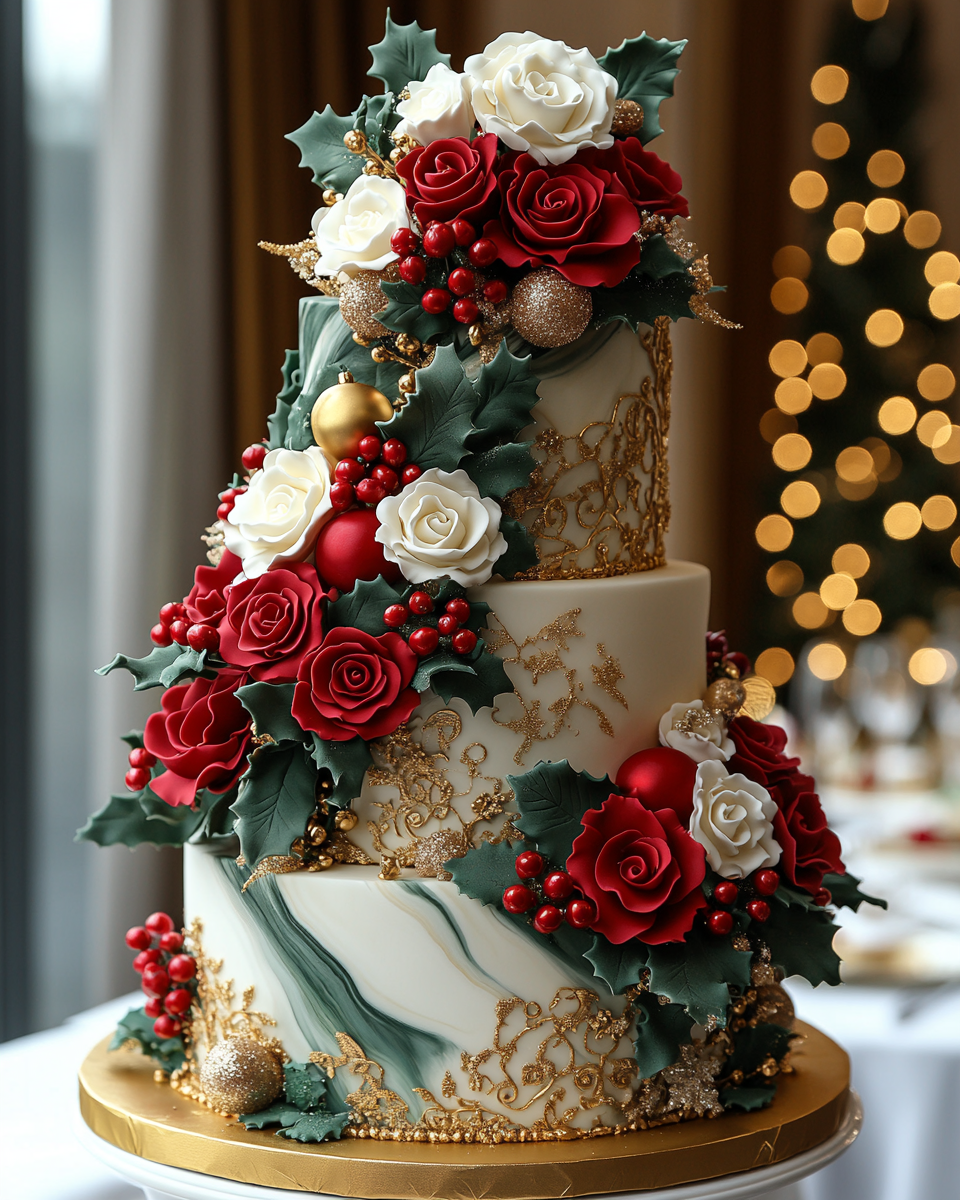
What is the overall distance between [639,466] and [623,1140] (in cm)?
72

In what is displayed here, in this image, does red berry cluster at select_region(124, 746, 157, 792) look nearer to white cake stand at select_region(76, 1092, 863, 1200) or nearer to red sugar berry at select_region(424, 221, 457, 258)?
white cake stand at select_region(76, 1092, 863, 1200)

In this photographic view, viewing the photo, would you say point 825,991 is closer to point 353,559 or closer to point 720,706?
point 720,706

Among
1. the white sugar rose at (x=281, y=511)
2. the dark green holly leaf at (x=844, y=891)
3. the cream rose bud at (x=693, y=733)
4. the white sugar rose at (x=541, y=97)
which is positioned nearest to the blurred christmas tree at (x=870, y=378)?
the dark green holly leaf at (x=844, y=891)

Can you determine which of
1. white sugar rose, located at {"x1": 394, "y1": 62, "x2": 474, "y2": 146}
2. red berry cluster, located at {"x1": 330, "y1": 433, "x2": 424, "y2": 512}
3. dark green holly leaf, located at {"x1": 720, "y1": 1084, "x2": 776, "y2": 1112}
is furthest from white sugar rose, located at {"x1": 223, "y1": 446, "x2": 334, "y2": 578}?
dark green holly leaf, located at {"x1": 720, "y1": 1084, "x2": 776, "y2": 1112}

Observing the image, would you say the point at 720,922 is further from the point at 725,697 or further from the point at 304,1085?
the point at 304,1085

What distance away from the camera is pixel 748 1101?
1.36 metres

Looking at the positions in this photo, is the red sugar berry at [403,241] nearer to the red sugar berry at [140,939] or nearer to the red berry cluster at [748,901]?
the red berry cluster at [748,901]

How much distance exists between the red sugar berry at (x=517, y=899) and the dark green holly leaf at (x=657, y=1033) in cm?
17

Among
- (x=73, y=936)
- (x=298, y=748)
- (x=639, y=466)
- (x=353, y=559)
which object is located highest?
(x=639, y=466)

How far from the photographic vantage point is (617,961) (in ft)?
4.19

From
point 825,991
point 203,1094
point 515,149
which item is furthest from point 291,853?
point 825,991

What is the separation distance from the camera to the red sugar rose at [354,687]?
1.25m

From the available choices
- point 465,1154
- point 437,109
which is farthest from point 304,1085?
point 437,109

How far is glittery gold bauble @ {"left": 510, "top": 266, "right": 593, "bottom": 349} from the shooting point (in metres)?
1.31
